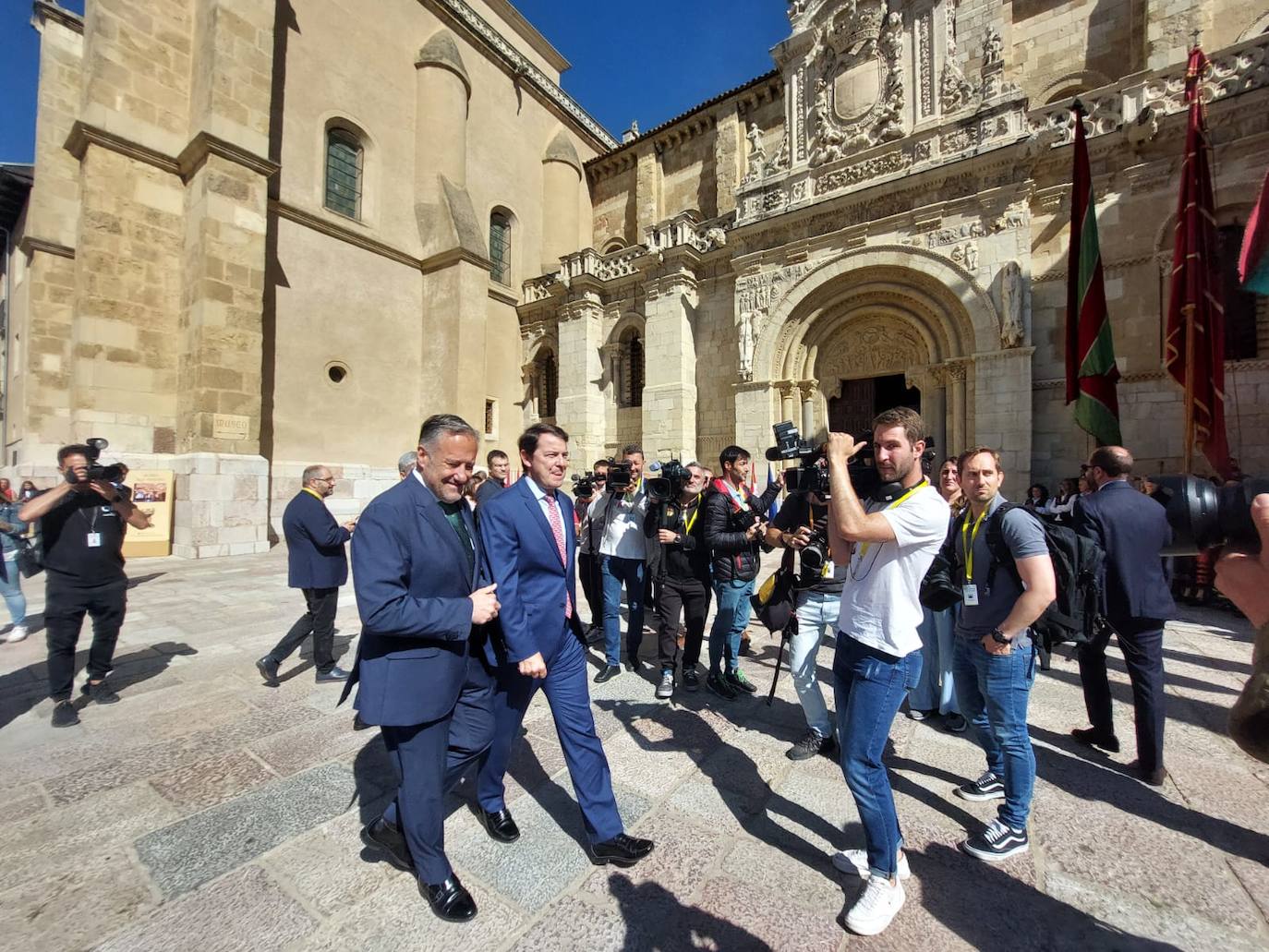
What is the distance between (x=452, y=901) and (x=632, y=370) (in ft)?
49.7

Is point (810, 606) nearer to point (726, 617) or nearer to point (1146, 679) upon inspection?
point (726, 617)

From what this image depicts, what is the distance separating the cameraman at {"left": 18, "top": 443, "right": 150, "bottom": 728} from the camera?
357cm

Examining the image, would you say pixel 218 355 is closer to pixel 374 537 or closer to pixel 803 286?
pixel 374 537

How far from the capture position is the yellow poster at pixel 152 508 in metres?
9.75

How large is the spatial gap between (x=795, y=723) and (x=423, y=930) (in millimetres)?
2563

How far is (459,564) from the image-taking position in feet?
7.27

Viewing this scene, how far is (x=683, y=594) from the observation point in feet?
13.8

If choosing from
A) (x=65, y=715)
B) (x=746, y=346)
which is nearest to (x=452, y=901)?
(x=65, y=715)

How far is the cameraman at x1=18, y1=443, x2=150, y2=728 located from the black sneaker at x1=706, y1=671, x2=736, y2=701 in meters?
4.37

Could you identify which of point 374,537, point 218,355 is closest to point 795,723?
point 374,537

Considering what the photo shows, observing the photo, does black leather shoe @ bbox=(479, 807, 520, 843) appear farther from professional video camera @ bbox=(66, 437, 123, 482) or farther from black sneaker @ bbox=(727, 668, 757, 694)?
professional video camera @ bbox=(66, 437, 123, 482)

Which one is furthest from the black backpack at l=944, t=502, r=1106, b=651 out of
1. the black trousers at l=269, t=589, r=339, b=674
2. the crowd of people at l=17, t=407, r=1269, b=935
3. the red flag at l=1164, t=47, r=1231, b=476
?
the red flag at l=1164, t=47, r=1231, b=476

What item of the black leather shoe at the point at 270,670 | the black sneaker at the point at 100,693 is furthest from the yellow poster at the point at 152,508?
the black leather shoe at the point at 270,670

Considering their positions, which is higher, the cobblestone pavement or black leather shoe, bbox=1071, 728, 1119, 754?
black leather shoe, bbox=1071, 728, 1119, 754
